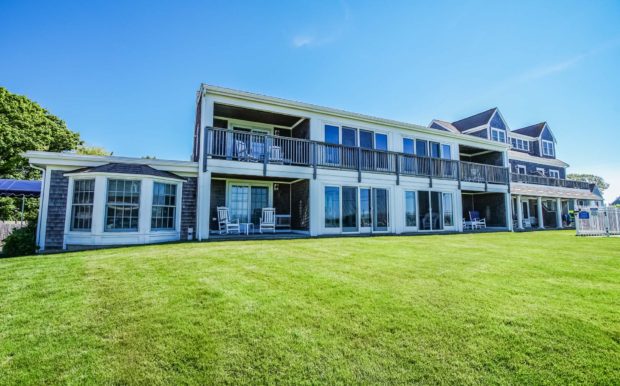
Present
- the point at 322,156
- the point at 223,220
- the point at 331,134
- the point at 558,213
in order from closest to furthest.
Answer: the point at 223,220 → the point at 322,156 → the point at 331,134 → the point at 558,213

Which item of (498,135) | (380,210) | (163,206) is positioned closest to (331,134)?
(380,210)

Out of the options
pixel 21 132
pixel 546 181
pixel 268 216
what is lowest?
pixel 268 216

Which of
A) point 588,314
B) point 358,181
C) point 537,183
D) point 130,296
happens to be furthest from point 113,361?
point 537,183

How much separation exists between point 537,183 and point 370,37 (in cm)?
1930

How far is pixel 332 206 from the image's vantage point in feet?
40.4

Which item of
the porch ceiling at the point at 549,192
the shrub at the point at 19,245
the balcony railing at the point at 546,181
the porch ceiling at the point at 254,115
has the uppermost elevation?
the porch ceiling at the point at 254,115

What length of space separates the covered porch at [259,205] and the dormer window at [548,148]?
2835cm

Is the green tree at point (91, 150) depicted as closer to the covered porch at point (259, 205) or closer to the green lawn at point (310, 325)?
the covered porch at point (259, 205)

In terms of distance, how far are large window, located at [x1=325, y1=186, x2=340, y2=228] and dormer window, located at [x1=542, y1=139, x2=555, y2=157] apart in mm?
27279

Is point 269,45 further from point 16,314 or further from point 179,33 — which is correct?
point 16,314

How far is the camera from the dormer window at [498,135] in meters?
23.5

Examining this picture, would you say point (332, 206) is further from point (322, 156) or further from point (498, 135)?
point (498, 135)

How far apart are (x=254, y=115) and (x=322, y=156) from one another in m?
3.52

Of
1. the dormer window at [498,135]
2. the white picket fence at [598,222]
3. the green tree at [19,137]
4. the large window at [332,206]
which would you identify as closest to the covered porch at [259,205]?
the large window at [332,206]
